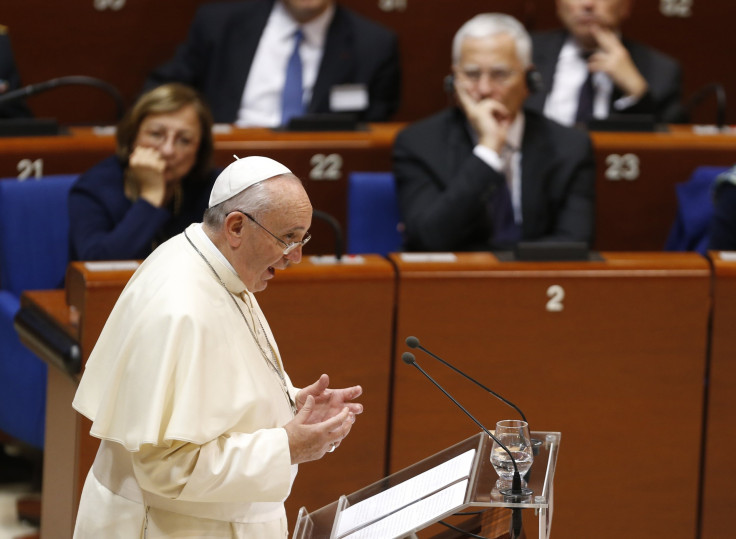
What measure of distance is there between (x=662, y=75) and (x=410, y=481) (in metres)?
3.07

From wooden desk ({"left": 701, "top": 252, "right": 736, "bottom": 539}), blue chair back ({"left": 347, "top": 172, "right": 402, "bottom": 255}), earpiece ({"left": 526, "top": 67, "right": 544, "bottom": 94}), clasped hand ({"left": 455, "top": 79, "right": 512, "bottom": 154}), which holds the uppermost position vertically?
earpiece ({"left": 526, "top": 67, "right": 544, "bottom": 94})

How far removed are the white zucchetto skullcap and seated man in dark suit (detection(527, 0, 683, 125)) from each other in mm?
2734

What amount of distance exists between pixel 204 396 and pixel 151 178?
1699 mm

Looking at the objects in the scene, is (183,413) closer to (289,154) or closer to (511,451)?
(511,451)

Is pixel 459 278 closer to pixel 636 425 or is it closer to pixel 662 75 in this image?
pixel 636 425

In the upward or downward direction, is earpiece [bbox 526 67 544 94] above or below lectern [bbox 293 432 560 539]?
above

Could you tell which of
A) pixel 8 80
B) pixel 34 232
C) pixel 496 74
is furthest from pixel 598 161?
pixel 8 80

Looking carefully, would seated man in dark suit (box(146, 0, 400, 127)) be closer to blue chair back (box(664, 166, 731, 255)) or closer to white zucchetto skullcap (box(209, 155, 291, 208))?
blue chair back (box(664, 166, 731, 255))

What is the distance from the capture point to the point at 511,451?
2254 mm

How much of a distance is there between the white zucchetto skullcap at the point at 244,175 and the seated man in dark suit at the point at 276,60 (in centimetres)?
269

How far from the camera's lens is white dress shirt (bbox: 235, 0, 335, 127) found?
496cm

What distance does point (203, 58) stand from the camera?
4969mm

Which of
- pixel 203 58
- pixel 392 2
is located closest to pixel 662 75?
pixel 392 2

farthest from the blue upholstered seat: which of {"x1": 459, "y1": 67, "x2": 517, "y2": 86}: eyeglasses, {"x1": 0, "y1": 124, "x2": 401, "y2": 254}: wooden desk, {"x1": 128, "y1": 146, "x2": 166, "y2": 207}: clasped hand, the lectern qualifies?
the lectern
